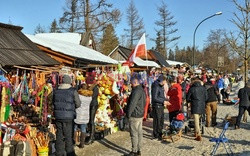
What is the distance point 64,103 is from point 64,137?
82 centimetres

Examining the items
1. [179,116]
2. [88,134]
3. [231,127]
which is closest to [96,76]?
[88,134]

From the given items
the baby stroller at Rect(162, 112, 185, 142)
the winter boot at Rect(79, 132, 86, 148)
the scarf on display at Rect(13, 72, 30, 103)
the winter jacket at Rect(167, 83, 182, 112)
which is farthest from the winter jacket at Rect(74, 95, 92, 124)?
the winter jacket at Rect(167, 83, 182, 112)

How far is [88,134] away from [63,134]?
95.0 inches

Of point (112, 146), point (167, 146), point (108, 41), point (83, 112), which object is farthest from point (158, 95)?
point (108, 41)

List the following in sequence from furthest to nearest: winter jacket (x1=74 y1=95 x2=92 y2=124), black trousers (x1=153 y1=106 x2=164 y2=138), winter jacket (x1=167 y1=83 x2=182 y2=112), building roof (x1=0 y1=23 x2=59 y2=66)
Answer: building roof (x1=0 y1=23 x2=59 y2=66) → winter jacket (x1=167 y1=83 x2=182 y2=112) → black trousers (x1=153 y1=106 x2=164 y2=138) → winter jacket (x1=74 y1=95 x2=92 y2=124)

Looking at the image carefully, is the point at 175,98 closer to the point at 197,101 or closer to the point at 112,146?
the point at 197,101

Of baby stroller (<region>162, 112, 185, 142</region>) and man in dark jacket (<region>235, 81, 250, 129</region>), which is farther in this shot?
man in dark jacket (<region>235, 81, 250, 129</region>)

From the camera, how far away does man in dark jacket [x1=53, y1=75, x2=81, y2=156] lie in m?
6.95

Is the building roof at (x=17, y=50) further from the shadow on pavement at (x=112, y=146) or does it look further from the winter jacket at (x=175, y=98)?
the winter jacket at (x=175, y=98)

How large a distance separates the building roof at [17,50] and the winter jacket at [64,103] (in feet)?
11.6

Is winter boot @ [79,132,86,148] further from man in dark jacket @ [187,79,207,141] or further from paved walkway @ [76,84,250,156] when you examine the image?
man in dark jacket @ [187,79,207,141]

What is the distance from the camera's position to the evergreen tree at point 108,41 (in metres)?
46.3

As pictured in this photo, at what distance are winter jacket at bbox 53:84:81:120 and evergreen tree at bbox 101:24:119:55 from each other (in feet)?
118

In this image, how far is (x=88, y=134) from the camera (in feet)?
31.1
